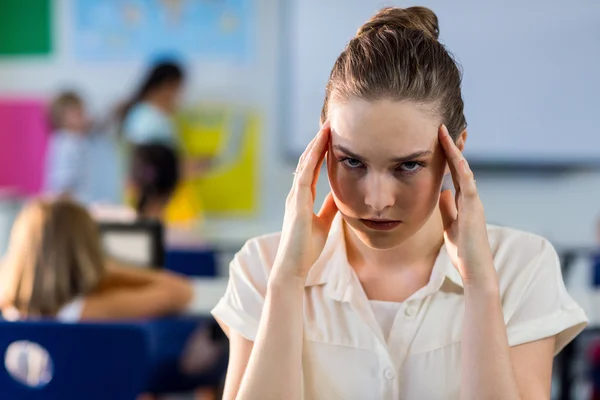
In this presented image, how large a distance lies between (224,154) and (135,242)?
283 cm

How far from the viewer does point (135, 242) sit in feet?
9.21

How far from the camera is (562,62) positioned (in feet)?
17.3

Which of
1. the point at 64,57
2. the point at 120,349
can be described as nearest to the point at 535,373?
the point at 120,349

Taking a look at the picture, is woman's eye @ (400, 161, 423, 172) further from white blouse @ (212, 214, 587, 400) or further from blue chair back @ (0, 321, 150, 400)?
blue chair back @ (0, 321, 150, 400)

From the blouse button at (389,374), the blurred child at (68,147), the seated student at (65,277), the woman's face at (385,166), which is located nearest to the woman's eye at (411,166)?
the woman's face at (385,166)

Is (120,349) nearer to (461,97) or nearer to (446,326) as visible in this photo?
(446,326)

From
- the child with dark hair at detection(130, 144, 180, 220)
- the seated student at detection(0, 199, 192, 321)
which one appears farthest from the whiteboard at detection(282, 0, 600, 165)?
the seated student at detection(0, 199, 192, 321)

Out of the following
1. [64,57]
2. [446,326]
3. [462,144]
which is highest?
[64,57]

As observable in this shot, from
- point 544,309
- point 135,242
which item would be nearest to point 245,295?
point 544,309

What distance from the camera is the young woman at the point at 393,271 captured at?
136 cm

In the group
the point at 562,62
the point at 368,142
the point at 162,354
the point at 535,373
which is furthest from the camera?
the point at 562,62

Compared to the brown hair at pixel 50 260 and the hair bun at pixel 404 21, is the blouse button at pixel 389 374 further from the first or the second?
the brown hair at pixel 50 260

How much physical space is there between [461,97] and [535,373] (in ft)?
1.52

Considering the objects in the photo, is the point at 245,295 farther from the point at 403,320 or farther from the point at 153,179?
the point at 153,179
